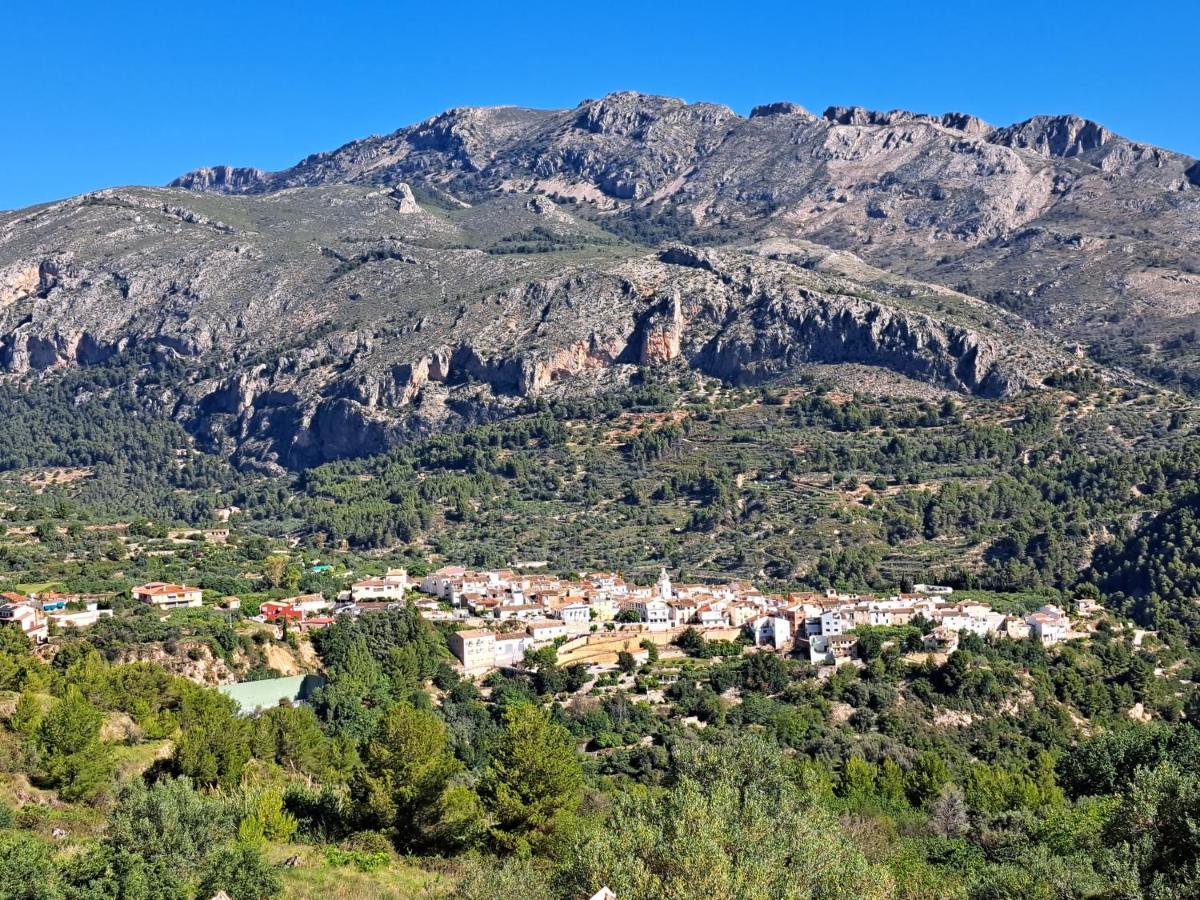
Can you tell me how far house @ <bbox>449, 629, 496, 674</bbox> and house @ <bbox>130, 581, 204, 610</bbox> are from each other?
1108cm

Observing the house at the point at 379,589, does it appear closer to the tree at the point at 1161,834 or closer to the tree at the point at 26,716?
the tree at the point at 26,716

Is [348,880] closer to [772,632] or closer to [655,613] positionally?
[772,632]

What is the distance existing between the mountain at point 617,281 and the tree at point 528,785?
85.0 m

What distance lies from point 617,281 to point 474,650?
79535 mm

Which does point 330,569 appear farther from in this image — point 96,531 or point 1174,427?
point 1174,427

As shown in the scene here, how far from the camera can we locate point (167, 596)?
169ft

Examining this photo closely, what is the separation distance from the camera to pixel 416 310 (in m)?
130

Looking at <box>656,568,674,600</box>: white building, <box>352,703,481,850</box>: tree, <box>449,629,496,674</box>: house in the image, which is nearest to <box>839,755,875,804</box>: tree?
<box>352,703,481,850</box>: tree

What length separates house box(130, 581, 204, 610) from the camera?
51.0 metres

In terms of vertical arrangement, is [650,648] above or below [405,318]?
below

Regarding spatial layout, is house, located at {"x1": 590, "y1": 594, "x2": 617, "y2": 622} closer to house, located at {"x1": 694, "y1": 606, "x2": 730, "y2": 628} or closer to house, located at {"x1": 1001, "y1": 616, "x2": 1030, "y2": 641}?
house, located at {"x1": 694, "y1": 606, "x2": 730, "y2": 628}

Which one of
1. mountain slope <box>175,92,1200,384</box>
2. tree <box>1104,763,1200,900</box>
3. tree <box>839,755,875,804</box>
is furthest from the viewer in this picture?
mountain slope <box>175,92,1200,384</box>

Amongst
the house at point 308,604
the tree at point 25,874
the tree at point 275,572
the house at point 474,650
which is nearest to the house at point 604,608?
the house at point 474,650

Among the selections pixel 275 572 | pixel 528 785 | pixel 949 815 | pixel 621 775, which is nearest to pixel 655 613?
pixel 621 775
